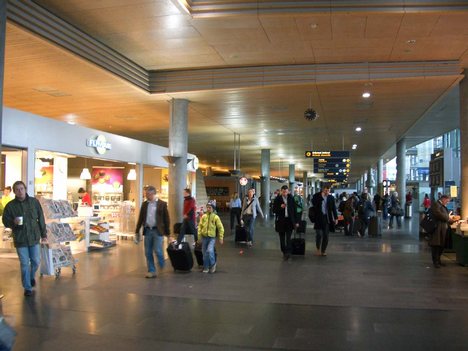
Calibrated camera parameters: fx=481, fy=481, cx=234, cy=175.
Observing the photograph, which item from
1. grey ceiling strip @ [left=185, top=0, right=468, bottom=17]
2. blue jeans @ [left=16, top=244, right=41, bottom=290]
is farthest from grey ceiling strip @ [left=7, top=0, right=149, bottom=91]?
blue jeans @ [left=16, top=244, right=41, bottom=290]

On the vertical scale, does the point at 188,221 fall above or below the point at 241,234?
above

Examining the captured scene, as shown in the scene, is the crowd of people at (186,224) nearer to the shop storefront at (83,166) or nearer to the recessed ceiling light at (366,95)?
the shop storefront at (83,166)

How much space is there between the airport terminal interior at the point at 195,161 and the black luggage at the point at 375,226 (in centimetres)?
5

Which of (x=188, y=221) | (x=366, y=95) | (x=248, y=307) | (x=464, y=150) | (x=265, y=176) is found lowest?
(x=248, y=307)

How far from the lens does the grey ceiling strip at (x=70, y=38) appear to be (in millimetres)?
8797

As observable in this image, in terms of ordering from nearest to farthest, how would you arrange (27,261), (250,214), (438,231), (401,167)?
(27,261) → (438,231) → (250,214) → (401,167)

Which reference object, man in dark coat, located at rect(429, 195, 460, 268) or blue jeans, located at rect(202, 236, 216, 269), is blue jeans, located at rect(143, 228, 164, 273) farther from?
man in dark coat, located at rect(429, 195, 460, 268)

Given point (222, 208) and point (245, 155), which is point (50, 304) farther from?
point (222, 208)

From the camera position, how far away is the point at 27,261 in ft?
23.5

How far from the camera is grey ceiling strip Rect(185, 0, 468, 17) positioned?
29.2 feet

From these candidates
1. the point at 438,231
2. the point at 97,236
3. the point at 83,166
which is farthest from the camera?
the point at 83,166

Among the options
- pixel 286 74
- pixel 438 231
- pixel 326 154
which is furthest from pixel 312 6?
pixel 326 154

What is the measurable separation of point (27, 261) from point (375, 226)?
40.2 ft

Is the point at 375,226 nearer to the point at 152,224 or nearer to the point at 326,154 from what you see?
the point at 326,154
